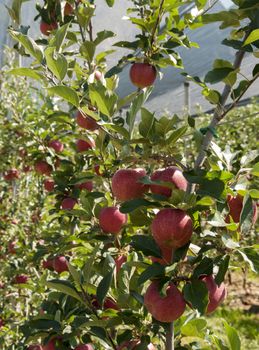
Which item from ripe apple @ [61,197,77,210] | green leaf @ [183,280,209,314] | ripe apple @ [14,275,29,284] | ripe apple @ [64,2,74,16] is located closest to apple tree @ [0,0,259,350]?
green leaf @ [183,280,209,314]

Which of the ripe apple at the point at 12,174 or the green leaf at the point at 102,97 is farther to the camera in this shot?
the ripe apple at the point at 12,174

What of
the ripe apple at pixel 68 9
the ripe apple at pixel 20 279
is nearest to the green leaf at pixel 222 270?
the ripe apple at pixel 68 9

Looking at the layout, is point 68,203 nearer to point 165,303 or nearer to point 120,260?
point 120,260

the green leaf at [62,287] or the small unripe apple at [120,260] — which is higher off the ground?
the green leaf at [62,287]

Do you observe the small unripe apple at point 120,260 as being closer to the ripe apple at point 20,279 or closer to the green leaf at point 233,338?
the green leaf at point 233,338

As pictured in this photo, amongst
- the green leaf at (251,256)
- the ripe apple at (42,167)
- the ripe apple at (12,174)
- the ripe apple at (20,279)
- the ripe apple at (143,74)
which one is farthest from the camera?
the ripe apple at (12,174)

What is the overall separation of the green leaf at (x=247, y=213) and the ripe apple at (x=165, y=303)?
0.56ft

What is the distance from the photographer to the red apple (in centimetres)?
77

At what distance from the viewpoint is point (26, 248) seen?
2.19 metres

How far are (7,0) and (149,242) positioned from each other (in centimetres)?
390

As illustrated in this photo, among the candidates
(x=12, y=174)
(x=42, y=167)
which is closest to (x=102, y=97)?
(x=42, y=167)

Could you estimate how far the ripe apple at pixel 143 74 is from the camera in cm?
128

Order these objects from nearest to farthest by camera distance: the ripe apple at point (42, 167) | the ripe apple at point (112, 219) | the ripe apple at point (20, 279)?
the ripe apple at point (112, 219)
the ripe apple at point (42, 167)
the ripe apple at point (20, 279)

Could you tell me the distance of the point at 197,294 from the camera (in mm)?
782
